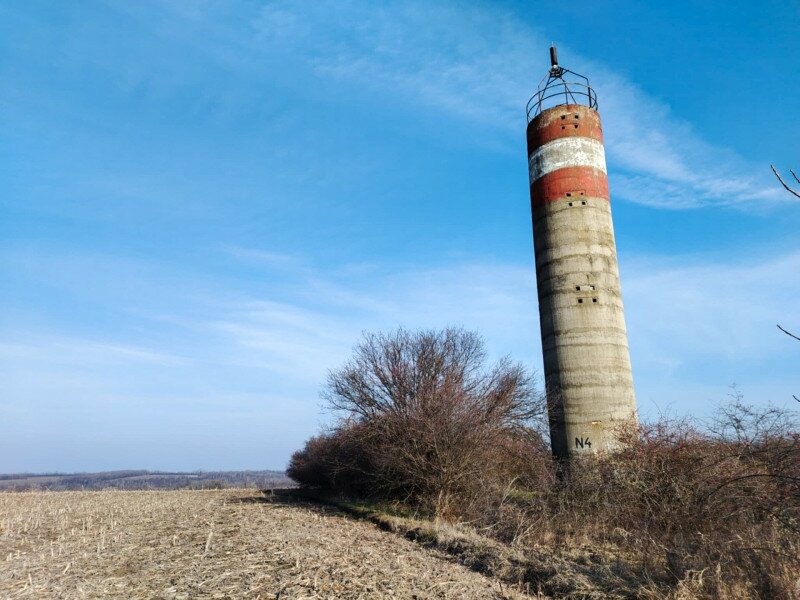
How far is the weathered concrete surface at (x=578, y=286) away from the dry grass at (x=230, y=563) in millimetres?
9416

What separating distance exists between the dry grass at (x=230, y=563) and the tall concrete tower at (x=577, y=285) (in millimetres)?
9510

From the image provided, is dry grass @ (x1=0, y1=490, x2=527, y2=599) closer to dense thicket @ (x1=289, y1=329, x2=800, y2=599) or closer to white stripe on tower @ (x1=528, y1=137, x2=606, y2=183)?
Result: dense thicket @ (x1=289, y1=329, x2=800, y2=599)

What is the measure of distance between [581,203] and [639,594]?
18.0 metres

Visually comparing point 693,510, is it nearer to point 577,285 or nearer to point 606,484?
point 606,484

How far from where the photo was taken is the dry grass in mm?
9070

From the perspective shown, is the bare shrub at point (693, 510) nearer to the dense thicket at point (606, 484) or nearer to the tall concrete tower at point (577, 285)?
the dense thicket at point (606, 484)

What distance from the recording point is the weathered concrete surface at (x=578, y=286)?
21750mm

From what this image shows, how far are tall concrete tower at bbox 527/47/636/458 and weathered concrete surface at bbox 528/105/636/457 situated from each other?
4 centimetres

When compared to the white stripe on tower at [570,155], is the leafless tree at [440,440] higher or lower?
lower

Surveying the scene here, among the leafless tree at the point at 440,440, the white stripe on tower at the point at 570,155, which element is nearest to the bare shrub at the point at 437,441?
the leafless tree at the point at 440,440

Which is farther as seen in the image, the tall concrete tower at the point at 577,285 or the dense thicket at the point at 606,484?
the tall concrete tower at the point at 577,285

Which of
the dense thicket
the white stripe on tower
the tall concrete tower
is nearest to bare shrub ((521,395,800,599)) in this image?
the dense thicket

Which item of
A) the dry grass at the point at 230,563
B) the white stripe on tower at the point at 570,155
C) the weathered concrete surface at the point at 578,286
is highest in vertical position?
the white stripe on tower at the point at 570,155

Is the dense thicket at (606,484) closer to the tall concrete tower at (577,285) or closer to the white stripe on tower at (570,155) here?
the tall concrete tower at (577,285)
